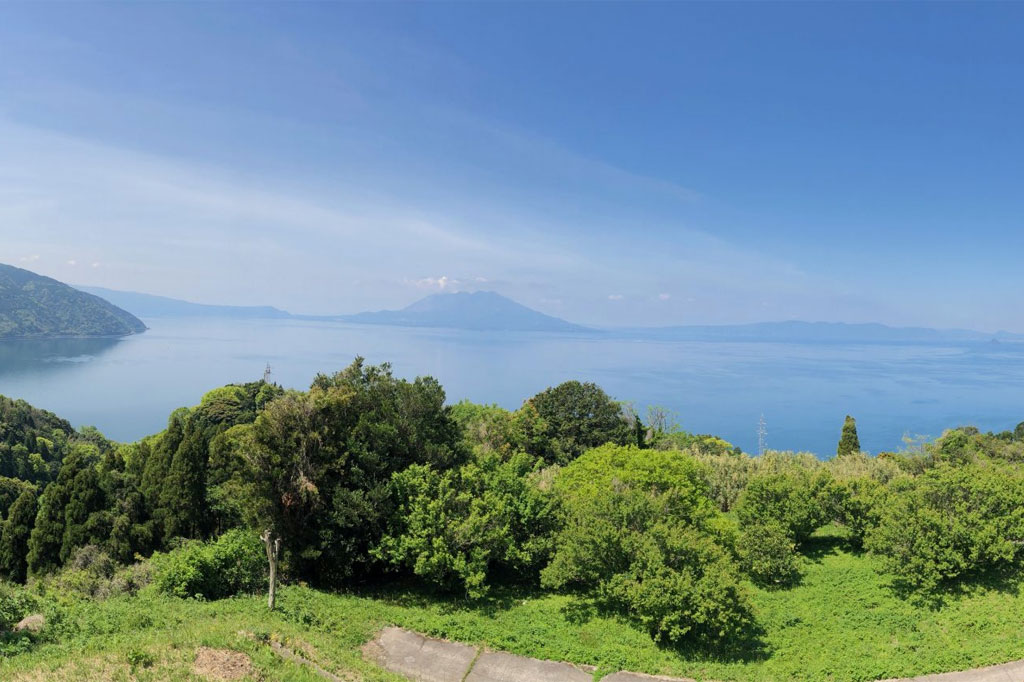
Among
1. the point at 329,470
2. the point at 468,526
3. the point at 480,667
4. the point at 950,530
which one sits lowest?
the point at 480,667

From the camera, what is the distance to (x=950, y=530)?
648 inches

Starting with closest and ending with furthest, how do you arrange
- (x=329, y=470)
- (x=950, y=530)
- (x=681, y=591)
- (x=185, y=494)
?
(x=681, y=591)
(x=950, y=530)
(x=329, y=470)
(x=185, y=494)

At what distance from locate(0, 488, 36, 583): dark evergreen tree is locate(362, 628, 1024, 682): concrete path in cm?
1937

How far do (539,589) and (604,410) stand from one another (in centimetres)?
2015

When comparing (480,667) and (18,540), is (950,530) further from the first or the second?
(18,540)

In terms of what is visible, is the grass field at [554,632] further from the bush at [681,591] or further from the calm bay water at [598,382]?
the calm bay water at [598,382]

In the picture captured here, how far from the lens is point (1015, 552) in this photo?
17.3 meters

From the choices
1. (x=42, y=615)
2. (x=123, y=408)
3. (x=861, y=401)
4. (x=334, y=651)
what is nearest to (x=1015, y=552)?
(x=334, y=651)

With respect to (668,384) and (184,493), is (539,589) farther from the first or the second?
(668,384)

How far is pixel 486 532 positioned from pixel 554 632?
3.31 m

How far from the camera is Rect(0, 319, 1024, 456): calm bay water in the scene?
3578 inches

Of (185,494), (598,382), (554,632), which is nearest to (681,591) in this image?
(554,632)

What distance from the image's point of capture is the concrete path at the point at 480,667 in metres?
12.9

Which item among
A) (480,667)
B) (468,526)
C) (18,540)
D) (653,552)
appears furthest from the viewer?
(18,540)
